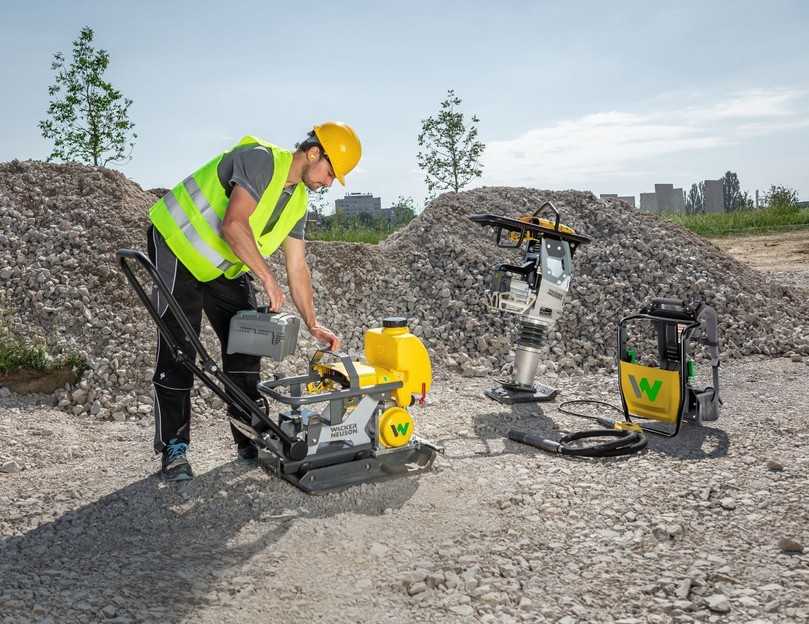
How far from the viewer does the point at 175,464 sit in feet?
13.3

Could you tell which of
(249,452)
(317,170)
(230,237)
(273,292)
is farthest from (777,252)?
(230,237)

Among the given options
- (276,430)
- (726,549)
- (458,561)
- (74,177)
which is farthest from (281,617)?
(74,177)

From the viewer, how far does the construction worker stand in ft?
11.8

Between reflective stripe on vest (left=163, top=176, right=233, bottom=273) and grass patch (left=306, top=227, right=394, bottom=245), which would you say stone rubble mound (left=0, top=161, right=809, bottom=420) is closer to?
reflective stripe on vest (left=163, top=176, right=233, bottom=273)

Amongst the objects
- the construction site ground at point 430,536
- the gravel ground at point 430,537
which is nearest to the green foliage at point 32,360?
the construction site ground at point 430,536

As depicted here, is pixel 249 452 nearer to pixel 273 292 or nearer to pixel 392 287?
pixel 273 292

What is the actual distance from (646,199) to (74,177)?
23.0 metres

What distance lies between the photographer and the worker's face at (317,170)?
3.69m

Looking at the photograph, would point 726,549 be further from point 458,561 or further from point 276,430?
point 276,430

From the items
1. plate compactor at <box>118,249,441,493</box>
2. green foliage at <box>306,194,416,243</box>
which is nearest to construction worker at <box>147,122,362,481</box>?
plate compactor at <box>118,249,441,493</box>

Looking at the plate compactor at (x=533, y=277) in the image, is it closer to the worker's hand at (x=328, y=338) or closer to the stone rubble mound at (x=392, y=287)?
the stone rubble mound at (x=392, y=287)

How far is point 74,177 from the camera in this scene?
841 cm

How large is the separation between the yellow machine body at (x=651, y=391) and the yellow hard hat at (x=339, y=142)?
2.66 metres

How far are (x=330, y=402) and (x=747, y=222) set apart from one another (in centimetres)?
2096
